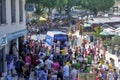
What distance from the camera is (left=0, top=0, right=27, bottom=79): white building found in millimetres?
23188

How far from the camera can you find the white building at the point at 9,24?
76.1 ft

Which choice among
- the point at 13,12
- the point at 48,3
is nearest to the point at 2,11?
the point at 13,12

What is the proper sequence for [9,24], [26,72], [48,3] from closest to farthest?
[26,72]
[9,24]
[48,3]

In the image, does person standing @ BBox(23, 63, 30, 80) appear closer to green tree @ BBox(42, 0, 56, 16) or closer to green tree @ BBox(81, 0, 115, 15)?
green tree @ BBox(42, 0, 56, 16)

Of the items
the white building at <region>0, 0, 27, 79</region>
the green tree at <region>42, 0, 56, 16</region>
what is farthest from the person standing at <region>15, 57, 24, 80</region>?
the green tree at <region>42, 0, 56, 16</region>

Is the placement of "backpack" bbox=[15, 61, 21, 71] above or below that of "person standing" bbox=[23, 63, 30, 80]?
above

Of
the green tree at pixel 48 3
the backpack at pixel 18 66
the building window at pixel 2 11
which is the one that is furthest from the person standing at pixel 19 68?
the green tree at pixel 48 3

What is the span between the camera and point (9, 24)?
82.2ft

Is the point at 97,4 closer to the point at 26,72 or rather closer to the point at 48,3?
the point at 48,3

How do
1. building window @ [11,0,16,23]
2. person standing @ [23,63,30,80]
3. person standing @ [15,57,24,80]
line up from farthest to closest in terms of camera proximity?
building window @ [11,0,16,23] < person standing @ [15,57,24,80] < person standing @ [23,63,30,80]

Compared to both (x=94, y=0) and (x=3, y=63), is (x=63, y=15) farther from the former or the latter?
(x=3, y=63)

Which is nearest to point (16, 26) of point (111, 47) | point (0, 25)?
point (0, 25)

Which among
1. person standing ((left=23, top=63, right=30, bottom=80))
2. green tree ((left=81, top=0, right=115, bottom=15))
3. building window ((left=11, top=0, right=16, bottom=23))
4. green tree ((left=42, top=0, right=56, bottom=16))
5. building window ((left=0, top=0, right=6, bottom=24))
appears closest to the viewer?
person standing ((left=23, top=63, right=30, bottom=80))

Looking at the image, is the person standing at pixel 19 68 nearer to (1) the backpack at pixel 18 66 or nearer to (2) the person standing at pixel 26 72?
(1) the backpack at pixel 18 66
